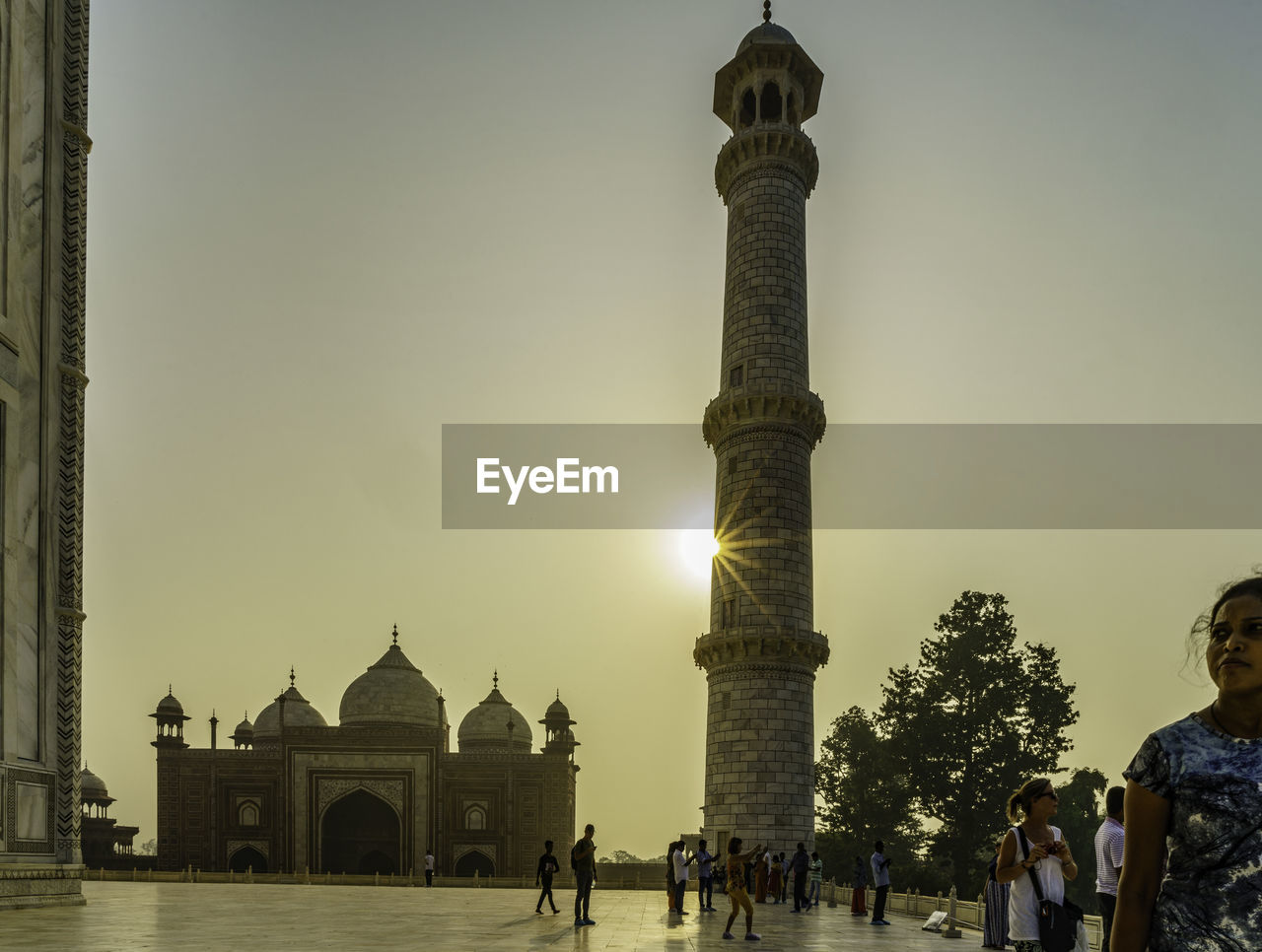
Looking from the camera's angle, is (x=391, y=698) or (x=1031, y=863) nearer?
(x=1031, y=863)

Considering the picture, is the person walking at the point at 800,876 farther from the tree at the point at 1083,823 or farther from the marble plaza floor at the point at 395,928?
the tree at the point at 1083,823

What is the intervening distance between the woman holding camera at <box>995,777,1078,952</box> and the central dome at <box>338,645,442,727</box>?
52.0 m

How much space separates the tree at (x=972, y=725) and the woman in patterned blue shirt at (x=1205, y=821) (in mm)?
41951

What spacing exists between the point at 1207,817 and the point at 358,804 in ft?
179

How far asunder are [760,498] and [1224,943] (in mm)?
27039

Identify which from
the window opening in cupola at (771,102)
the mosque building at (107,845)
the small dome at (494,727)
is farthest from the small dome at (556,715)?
the window opening in cupola at (771,102)

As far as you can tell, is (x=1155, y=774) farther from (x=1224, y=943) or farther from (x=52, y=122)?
(x=52, y=122)

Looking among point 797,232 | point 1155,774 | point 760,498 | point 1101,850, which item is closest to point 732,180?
point 797,232

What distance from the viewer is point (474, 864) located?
2132 inches

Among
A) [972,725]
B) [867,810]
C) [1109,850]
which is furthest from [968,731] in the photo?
[1109,850]

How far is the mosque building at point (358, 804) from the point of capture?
5331 cm

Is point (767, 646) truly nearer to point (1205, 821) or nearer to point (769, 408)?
point (769, 408)

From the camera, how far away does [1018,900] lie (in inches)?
261

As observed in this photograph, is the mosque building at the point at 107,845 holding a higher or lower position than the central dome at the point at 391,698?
lower
